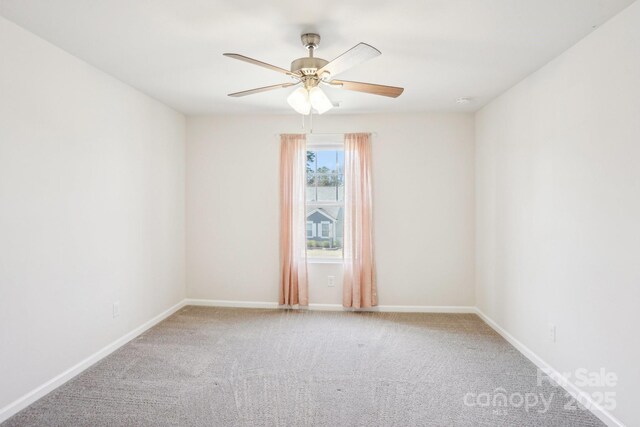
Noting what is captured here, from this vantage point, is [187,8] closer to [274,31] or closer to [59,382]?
[274,31]

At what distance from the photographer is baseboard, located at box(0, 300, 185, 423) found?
2.24 metres

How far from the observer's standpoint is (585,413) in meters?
2.28

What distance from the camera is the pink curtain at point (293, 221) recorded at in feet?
14.6

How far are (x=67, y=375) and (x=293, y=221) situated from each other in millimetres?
2600

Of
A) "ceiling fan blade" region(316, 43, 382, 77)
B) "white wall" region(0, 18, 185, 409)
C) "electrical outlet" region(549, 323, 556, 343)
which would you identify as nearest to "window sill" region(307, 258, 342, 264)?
"white wall" region(0, 18, 185, 409)

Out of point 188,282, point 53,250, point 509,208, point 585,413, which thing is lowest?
point 585,413

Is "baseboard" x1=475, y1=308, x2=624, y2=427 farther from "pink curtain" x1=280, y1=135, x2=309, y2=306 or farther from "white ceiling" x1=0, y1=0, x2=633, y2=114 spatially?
"white ceiling" x1=0, y1=0, x2=633, y2=114

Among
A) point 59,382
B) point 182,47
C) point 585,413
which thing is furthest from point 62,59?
point 585,413

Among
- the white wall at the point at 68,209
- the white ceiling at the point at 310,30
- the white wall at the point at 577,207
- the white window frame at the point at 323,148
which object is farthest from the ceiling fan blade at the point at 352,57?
the white window frame at the point at 323,148

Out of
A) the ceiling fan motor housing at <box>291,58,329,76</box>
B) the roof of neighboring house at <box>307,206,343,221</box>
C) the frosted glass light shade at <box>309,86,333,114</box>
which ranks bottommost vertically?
the roof of neighboring house at <box>307,206,343,221</box>

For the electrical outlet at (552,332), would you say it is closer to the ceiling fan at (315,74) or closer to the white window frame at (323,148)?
the ceiling fan at (315,74)

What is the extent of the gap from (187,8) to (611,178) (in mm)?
2643

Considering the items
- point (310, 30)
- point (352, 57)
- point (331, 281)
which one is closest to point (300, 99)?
point (310, 30)

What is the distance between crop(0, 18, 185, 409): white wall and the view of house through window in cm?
179
